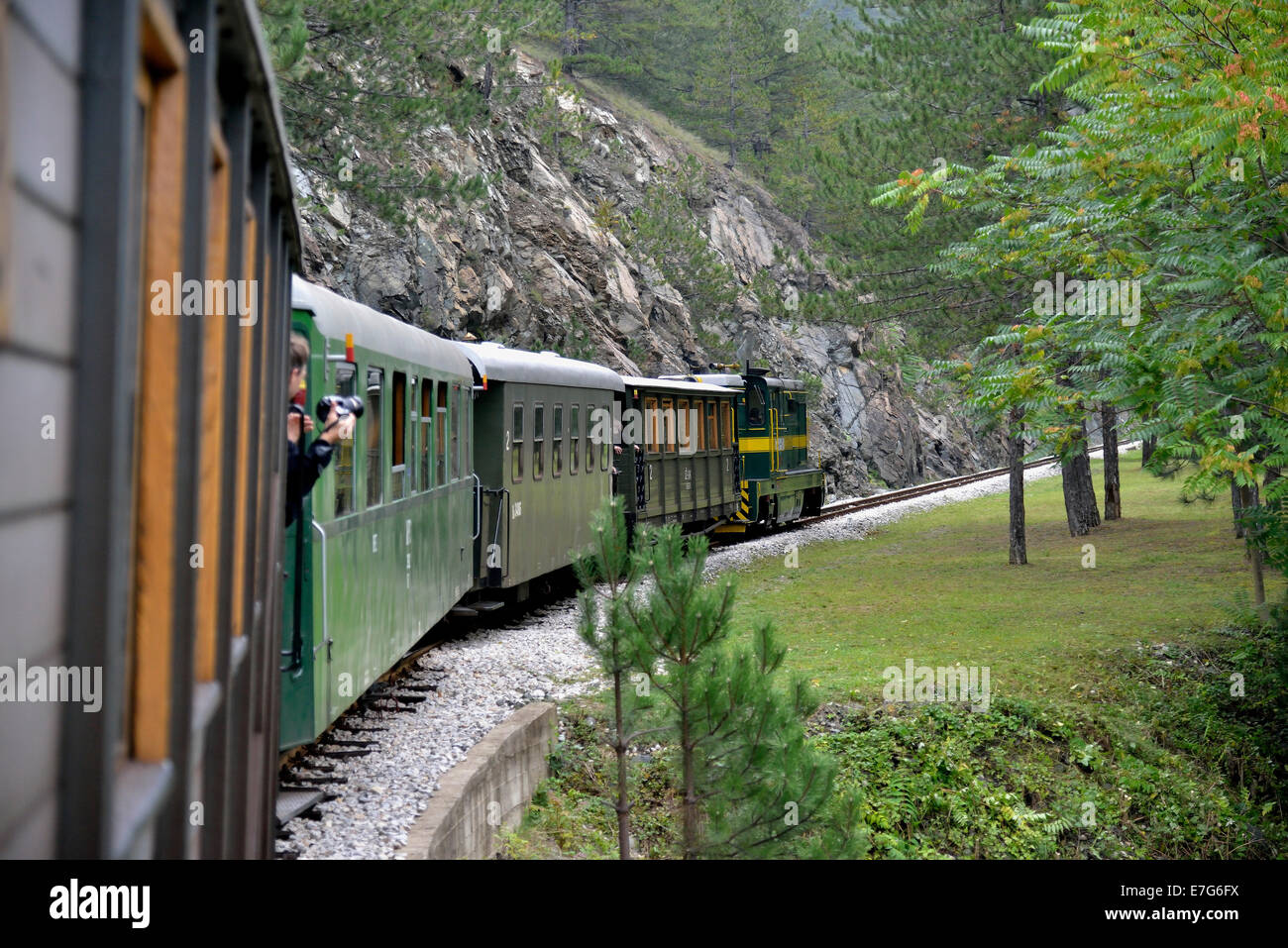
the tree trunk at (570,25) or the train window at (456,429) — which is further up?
the tree trunk at (570,25)

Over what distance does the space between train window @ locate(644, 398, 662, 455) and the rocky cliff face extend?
5.26 metres

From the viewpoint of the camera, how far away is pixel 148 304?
6.66 ft

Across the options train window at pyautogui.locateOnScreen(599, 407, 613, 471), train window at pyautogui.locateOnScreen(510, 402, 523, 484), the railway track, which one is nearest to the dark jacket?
train window at pyautogui.locateOnScreen(510, 402, 523, 484)

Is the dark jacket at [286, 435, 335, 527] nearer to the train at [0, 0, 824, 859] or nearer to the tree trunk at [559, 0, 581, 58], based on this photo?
the train at [0, 0, 824, 859]

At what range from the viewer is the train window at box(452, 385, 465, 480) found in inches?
423

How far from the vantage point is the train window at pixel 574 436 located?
15.4m

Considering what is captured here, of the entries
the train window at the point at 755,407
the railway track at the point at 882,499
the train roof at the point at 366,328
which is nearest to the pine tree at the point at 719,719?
the train roof at the point at 366,328

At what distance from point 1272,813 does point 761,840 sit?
735 centimetres

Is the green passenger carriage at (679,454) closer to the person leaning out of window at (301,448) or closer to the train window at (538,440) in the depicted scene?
the train window at (538,440)

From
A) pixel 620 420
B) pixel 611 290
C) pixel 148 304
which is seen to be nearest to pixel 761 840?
pixel 148 304

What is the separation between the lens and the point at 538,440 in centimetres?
1405

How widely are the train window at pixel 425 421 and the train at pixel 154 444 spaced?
2420 millimetres

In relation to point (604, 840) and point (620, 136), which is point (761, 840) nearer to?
point (604, 840)

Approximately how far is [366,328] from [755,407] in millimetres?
18453
